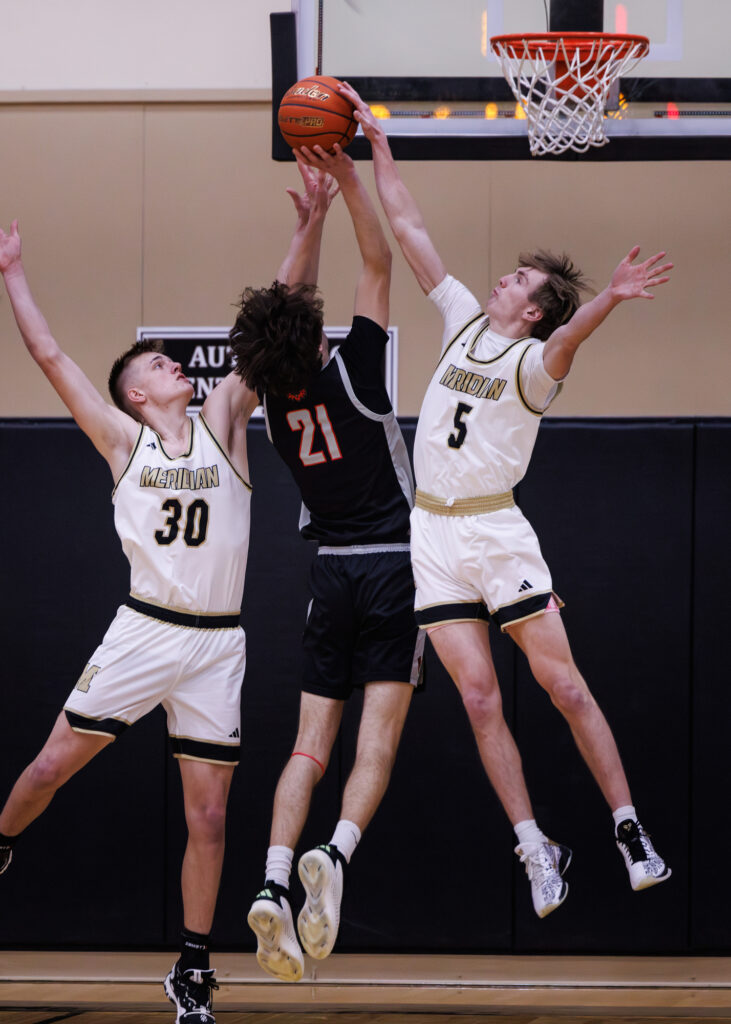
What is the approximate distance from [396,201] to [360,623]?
1577 millimetres

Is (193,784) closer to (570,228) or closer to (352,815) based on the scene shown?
(352,815)

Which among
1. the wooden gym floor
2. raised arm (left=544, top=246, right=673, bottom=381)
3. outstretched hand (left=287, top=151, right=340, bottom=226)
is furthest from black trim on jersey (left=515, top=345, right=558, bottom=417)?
the wooden gym floor

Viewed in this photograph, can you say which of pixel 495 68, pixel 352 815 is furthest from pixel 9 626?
pixel 495 68

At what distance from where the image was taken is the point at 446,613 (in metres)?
4.41

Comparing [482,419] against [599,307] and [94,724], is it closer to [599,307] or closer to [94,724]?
[599,307]

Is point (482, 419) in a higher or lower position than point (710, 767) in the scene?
higher

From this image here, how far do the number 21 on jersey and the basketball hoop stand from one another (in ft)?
4.38

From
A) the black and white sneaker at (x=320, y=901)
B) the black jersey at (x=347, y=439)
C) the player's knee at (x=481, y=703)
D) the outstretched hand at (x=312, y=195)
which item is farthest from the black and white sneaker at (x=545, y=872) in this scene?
the outstretched hand at (x=312, y=195)

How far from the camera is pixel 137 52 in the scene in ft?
21.4

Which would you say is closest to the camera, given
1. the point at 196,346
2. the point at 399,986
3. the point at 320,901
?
the point at 320,901

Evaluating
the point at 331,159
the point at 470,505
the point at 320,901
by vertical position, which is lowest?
the point at 320,901

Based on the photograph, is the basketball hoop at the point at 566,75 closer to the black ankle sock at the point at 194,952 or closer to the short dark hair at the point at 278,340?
the short dark hair at the point at 278,340

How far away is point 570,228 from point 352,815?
11.5 feet

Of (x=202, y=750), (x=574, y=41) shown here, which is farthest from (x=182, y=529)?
(x=574, y=41)
